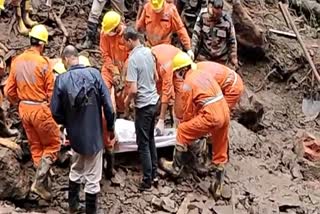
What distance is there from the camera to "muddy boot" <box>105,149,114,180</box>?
7754mm

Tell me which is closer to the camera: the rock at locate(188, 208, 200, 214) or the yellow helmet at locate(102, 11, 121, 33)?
the rock at locate(188, 208, 200, 214)

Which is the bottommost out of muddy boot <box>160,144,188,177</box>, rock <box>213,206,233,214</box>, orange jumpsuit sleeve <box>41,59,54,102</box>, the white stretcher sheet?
rock <box>213,206,233,214</box>

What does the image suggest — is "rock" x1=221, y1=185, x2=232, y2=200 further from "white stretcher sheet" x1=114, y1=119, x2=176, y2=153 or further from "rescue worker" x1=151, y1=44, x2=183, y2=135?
"rescue worker" x1=151, y1=44, x2=183, y2=135

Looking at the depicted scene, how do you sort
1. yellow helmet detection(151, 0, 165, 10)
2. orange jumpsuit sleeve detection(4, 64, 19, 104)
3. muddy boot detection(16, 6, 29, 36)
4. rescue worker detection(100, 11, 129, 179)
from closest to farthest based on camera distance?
1. orange jumpsuit sleeve detection(4, 64, 19, 104)
2. rescue worker detection(100, 11, 129, 179)
3. yellow helmet detection(151, 0, 165, 10)
4. muddy boot detection(16, 6, 29, 36)

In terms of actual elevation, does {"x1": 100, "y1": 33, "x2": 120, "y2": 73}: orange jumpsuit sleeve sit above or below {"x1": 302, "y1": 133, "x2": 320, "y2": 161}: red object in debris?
above

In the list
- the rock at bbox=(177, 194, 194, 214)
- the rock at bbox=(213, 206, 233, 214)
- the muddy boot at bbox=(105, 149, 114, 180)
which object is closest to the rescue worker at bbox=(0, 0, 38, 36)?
the muddy boot at bbox=(105, 149, 114, 180)

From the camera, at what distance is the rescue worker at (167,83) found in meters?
7.92

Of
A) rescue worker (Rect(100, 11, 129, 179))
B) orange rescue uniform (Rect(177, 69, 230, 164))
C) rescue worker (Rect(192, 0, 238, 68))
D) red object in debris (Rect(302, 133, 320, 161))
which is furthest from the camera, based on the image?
red object in debris (Rect(302, 133, 320, 161))

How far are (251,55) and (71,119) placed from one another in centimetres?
564

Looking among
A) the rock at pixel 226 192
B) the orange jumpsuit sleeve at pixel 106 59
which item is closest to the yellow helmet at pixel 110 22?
the orange jumpsuit sleeve at pixel 106 59

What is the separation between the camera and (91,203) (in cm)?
702

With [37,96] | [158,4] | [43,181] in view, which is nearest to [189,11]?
[158,4]

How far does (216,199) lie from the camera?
800cm

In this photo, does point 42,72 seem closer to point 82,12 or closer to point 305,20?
point 82,12
